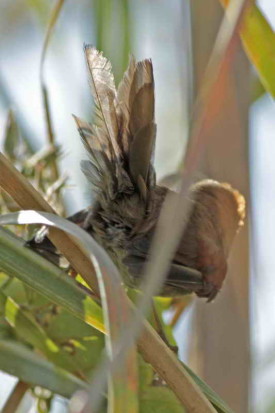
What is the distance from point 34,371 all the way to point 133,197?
0.31 meters

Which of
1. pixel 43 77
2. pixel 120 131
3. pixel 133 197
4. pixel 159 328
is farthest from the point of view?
pixel 43 77

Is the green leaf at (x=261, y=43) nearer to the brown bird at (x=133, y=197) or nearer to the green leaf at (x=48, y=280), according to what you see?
the brown bird at (x=133, y=197)

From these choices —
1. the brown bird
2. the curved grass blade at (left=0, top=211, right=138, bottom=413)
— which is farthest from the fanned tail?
the curved grass blade at (left=0, top=211, right=138, bottom=413)

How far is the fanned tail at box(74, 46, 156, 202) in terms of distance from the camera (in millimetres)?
1169

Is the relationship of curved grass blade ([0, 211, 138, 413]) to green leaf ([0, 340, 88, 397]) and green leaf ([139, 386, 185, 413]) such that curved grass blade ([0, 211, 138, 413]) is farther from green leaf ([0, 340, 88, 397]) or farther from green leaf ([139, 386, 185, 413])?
green leaf ([139, 386, 185, 413])

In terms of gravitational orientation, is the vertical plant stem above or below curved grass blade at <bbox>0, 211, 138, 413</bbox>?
above

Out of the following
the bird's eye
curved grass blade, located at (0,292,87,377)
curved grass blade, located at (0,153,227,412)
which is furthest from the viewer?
the bird's eye

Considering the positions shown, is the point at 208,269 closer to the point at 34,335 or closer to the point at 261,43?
the point at 34,335

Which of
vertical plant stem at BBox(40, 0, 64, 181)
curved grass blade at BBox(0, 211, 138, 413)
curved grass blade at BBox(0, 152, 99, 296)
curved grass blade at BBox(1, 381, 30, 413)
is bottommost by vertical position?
curved grass blade at BBox(1, 381, 30, 413)

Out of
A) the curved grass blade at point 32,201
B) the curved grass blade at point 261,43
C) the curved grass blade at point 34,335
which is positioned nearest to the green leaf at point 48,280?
the curved grass blade at point 32,201

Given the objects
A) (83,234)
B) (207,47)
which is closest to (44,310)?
(83,234)

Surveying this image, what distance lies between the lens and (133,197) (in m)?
1.37

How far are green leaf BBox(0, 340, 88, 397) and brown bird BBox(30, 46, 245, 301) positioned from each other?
178mm

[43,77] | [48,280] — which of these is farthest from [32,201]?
[43,77]
